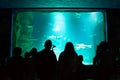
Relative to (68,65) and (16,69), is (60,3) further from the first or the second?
(16,69)

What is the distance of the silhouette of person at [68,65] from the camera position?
6086 millimetres

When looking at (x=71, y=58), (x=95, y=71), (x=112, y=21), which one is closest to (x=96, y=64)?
(x=95, y=71)

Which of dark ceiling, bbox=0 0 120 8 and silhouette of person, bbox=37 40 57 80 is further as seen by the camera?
dark ceiling, bbox=0 0 120 8

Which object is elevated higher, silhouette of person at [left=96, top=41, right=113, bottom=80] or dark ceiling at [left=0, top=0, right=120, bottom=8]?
dark ceiling at [left=0, top=0, right=120, bottom=8]

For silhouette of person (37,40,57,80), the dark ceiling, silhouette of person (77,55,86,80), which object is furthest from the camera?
the dark ceiling

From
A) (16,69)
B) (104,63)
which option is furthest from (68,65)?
(16,69)

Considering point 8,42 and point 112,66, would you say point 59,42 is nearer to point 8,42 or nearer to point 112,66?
point 8,42

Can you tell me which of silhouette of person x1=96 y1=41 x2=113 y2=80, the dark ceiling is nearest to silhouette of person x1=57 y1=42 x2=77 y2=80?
silhouette of person x1=96 y1=41 x2=113 y2=80

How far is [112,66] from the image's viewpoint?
613cm

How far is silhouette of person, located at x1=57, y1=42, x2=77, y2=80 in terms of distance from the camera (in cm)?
609

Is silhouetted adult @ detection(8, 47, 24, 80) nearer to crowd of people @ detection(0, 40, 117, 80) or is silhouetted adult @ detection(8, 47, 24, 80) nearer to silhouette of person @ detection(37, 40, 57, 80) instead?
crowd of people @ detection(0, 40, 117, 80)

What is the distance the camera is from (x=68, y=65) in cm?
612

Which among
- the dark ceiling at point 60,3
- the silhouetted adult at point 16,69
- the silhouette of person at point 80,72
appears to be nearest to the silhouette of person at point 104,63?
the silhouette of person at point 80,72

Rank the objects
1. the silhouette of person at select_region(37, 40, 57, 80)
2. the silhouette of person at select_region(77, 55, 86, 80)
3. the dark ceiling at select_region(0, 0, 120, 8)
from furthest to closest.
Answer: the dark ceiling at select_region(0, 0, 120, 8)
the silhouette of person at select_region(77, 55, 86, 80)
the silhouette of person at select_region(37, 40, 57, 80)
